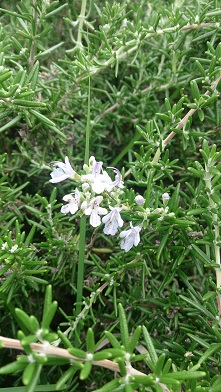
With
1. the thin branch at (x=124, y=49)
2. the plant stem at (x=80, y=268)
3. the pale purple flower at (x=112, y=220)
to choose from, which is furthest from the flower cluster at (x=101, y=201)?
the thin branch at (x=124, y=49)

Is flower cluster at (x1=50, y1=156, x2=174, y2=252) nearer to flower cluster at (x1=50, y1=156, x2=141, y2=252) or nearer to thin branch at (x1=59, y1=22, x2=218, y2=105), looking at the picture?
flower cluster at (x1=50, y1=156, x2=141, y2=252)

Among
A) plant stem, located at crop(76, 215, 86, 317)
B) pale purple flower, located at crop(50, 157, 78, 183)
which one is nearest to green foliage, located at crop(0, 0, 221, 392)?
plant stem, located at crop(76, 215, 86, 317)

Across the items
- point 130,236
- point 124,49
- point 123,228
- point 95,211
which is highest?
point 124,49

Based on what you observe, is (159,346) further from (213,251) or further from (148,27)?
(148,27)

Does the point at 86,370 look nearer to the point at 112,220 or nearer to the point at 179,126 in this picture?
the point at 112,220

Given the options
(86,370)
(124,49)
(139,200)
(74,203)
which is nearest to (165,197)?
Result: (139,200)

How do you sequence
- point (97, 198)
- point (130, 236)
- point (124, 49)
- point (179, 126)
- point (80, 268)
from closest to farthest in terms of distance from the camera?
point (97, 198) → point (130, 236) → point (80, 268) → point (179, 126) → point (124, 49)

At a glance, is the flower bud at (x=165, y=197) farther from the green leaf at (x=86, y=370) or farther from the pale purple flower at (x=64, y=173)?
the green leaf at (x=86, y=370)
